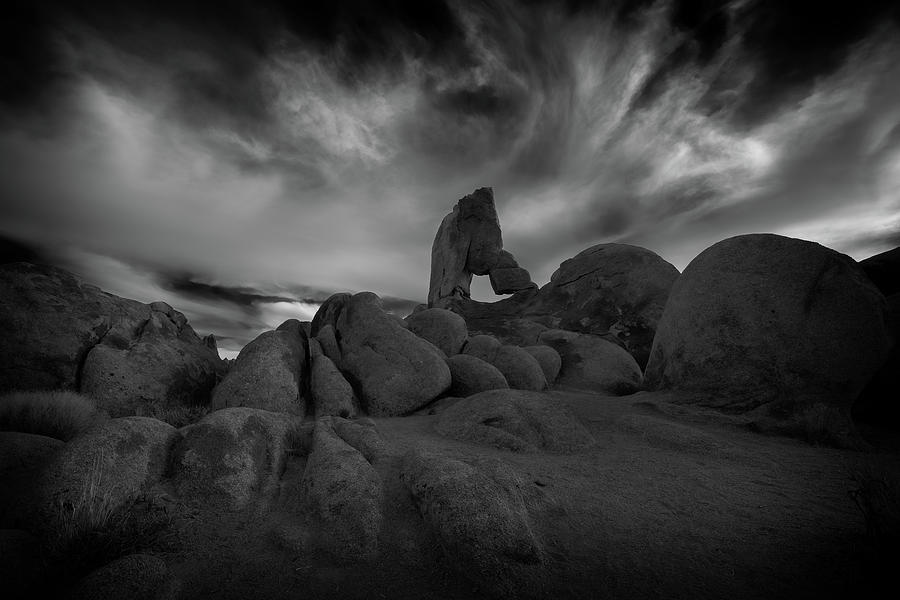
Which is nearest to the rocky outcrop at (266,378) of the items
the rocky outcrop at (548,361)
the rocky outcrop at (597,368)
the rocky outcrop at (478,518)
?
the rocky outcrop at (478,518)

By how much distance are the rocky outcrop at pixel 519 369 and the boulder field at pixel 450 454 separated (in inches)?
3.7

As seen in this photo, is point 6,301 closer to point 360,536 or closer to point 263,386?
point 263,386

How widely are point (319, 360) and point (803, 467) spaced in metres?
9.51

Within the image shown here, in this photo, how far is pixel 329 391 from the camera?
854 centimetres

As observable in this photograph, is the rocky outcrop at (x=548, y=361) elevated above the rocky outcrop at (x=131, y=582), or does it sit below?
above

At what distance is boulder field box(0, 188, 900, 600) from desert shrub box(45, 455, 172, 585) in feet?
0.06

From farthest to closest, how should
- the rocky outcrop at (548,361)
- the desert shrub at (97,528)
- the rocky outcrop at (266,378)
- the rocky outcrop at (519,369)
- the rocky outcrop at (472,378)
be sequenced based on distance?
the rocky outcrop at (548,361) → the rocky outcrop at (519,369) → the rocky outcrop at (472,378) → the rocky outcrop at (266,378) → the desert shrub at (97,528)

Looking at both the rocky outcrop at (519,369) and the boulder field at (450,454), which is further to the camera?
the rocky outcrop at (519,369)

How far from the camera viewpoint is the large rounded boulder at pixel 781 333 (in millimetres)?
7188

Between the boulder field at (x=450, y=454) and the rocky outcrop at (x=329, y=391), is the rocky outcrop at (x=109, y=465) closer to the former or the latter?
the boulder field at (x=450, y=454)

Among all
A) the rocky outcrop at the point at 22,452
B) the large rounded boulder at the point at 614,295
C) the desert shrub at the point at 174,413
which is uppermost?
the large rounded boulder at the point at 614,295

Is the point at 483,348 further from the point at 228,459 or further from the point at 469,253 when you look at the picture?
the point at 469,253

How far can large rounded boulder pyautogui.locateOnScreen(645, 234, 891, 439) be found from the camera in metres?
7.19

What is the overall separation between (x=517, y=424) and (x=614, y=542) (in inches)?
121
